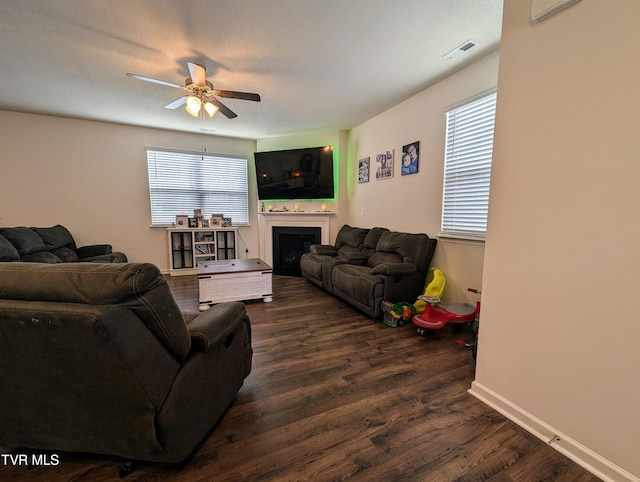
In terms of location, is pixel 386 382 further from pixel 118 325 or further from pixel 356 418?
pixel 118 325

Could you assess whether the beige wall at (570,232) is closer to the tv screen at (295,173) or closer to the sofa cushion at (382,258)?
the sofa cushion at (382,258)

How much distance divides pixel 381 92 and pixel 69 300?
11.8 ft

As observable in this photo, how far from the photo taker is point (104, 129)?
4461 mm

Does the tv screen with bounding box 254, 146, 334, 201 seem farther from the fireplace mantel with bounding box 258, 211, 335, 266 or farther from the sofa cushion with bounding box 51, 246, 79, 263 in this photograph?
the sofa cushion with bounding box 51, 246, 79, 263

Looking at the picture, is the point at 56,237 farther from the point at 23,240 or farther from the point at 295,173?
the point at 295,173

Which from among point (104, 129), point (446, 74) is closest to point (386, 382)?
point (446, 74)

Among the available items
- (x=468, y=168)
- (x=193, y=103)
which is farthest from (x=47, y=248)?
(x=468, y=168)

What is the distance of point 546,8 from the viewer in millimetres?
1312

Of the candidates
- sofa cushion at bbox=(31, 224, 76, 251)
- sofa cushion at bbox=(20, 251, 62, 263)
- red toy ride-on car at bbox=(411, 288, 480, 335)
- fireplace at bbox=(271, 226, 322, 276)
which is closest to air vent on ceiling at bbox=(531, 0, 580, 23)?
red toy ride-on car at bbox=(411, 288, 480, 335)

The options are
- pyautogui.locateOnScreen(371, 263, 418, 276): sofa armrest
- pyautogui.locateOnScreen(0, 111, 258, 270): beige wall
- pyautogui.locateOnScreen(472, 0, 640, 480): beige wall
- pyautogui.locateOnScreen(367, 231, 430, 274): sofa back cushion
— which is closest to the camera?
pyautogui.locateOnScreen(472, 0, 640, 480): beige wall

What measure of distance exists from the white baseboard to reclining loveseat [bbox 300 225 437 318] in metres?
1.30

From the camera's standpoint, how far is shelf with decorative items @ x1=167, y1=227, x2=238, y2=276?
502 centimetres

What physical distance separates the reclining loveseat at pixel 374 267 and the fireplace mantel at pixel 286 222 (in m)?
0.61

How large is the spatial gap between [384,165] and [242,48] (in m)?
2.41
